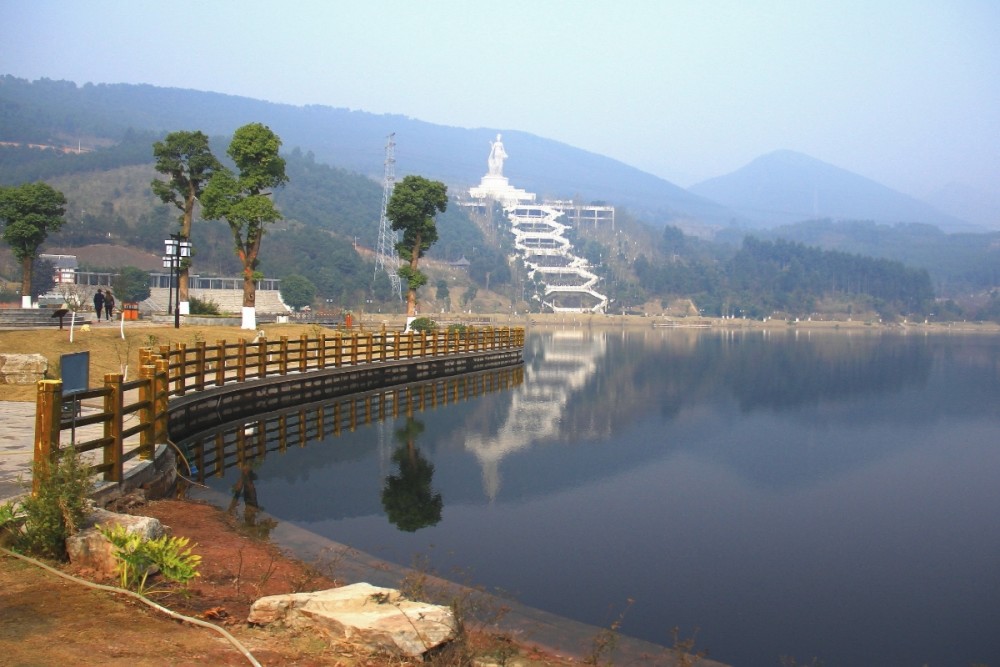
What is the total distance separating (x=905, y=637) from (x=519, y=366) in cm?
3753

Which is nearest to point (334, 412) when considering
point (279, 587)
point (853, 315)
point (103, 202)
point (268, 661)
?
point (279, 587)

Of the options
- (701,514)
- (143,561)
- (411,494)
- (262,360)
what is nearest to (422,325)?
(262,360)

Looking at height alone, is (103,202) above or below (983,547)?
above

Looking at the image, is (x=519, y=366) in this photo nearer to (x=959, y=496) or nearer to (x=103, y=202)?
(x=959, y=496)

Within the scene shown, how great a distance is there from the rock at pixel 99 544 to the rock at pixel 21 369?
44.9 ft

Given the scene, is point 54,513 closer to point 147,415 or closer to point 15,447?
point 147,415

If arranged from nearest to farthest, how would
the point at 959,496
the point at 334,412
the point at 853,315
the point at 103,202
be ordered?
the point at 959,496, the point at 334,412, the point at 103,202, the point at 853,315

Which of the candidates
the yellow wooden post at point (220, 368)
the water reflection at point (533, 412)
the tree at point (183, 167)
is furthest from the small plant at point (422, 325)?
the yellow wooden post at point (220, 368)

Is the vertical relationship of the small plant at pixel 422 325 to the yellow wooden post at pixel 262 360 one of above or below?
above

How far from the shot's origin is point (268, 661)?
6.23 meters

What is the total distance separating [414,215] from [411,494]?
109 ft

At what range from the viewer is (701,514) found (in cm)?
1581

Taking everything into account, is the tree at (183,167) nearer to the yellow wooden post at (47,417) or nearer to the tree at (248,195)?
the tree at (248,195)

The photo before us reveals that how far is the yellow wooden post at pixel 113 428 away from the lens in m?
10.5
